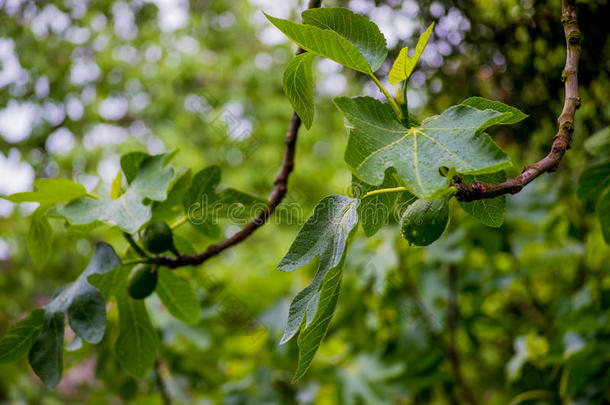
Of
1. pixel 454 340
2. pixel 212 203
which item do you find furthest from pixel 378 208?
pixel 454 340

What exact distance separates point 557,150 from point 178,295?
2.45 feet

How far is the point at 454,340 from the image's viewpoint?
161 cm

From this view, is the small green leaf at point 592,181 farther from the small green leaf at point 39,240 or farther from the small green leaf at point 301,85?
the small green leaf at point 39,240

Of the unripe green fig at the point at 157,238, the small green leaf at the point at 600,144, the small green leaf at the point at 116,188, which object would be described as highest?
the small green leaf at the point at 600,144

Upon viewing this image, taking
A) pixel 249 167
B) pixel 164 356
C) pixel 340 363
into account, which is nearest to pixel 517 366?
pixel 340 363

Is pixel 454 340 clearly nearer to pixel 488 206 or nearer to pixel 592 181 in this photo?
pixel 592 181

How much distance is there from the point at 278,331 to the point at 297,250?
4.05 feet

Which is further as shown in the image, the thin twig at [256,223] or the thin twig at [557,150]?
the thin twig at [256,223]

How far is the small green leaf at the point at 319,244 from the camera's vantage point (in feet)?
2.02

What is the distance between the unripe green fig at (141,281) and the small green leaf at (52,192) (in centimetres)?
17

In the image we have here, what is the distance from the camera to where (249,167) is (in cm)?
465

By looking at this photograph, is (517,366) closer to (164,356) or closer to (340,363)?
(340,363)

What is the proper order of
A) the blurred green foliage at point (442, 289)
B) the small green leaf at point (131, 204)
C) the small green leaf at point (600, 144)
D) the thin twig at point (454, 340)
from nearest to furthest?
the small green leaf at point (131, 204) < the small green leaf at point (600, 144) < the blurred green foliage at point (442, 289) < the thin twig at point (454, 340)

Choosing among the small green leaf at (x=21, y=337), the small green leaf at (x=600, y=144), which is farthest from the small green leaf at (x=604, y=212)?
the small green leaf at (x=21, y=337)
